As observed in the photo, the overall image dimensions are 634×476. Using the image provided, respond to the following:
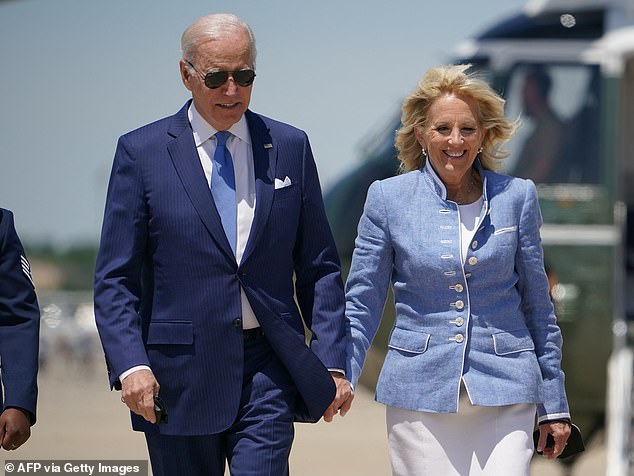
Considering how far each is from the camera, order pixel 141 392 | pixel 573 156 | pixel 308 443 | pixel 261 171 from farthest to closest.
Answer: pixel 308 443
pixel 573 156
pixel 261 171
pixel 141 392

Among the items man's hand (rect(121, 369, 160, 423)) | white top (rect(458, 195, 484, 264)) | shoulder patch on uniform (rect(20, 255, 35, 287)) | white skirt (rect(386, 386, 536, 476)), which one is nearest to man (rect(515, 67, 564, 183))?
white top (rect(458, 195, 484, 264))

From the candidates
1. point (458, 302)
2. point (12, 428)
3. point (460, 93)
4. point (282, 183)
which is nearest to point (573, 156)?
point (460, 93)

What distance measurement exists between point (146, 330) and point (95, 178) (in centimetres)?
542

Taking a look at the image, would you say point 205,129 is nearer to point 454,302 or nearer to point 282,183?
point 282,183

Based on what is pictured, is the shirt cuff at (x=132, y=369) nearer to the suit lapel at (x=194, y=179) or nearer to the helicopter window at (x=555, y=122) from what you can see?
the suit lapel at (x=194, y=179)

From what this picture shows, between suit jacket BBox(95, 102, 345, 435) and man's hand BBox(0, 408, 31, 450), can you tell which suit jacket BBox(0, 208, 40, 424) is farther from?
suit jacket BBox(95, 102, 345, 435)

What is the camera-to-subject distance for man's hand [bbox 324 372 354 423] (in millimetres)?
2672

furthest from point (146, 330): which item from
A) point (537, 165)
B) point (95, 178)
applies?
point (95, 178)

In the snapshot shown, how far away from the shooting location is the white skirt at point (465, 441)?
265 centimetres

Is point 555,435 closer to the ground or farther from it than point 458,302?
closer to the ground

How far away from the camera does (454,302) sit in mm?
2719

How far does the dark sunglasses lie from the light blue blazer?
0.42 metres

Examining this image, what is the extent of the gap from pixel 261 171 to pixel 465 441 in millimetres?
722

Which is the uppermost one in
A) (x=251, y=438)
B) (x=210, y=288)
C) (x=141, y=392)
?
(x=210, y=288)
